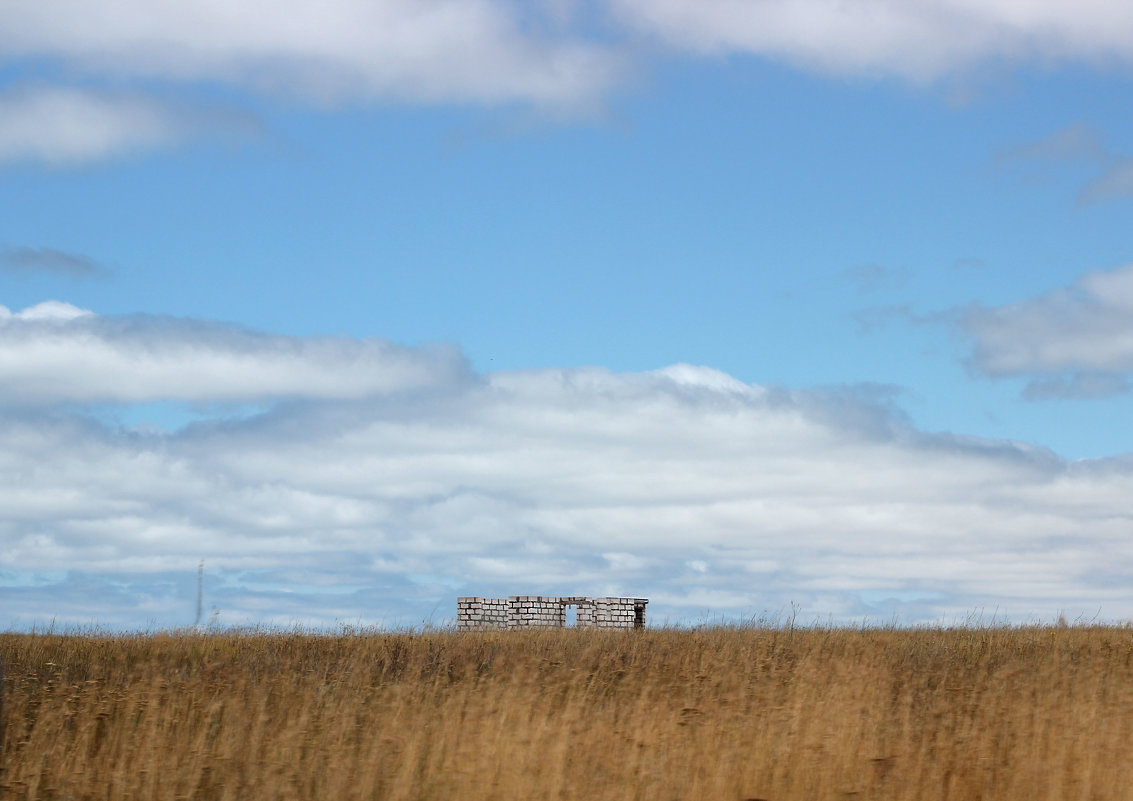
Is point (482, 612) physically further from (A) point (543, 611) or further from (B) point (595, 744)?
(B) point (595, 744)

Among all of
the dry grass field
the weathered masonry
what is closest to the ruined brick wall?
the weathered masonry

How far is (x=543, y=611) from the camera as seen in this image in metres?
37.0

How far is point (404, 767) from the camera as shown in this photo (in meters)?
8.90

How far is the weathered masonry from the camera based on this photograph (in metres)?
35.8

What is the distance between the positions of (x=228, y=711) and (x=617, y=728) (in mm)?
4623

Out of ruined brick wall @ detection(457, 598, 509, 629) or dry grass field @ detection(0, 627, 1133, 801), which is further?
ruined brick wall @ detection(457, 598, 509, 629)

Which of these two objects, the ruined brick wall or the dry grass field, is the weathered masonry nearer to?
the ruined brick wall

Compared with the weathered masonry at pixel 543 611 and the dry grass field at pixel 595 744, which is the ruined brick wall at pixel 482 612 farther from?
the dry grass field at pixel 595 744

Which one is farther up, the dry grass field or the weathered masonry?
the weathered masonry

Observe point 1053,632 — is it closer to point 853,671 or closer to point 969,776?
point 853,671

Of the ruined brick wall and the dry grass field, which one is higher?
the ruined brick wall

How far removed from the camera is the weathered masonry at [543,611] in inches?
1407

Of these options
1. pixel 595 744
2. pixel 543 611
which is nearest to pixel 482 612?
pixel 543 611

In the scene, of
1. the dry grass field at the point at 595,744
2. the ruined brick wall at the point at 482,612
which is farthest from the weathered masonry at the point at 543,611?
the dry grass field at the point at 595,744
